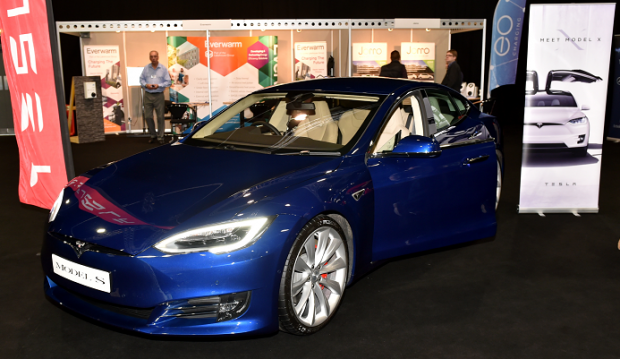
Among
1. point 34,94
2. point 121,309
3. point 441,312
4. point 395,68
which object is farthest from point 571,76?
point 395,68

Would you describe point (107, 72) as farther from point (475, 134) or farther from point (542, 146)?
point (475, 134)

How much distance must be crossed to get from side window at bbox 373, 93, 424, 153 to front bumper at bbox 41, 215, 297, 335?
1.15 metres

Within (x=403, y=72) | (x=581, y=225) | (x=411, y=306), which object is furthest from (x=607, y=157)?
(x=411, y=306)

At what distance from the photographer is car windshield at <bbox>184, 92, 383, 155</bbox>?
3.18m

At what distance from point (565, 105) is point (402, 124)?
218 centimetres

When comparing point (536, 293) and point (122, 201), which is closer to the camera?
point (122, 201)

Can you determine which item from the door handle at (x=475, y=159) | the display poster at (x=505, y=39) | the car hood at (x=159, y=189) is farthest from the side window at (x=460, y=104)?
the display poster at (x=505, y=39)

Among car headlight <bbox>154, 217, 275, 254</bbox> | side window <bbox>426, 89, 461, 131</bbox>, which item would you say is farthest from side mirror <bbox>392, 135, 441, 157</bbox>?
car headlight <bbox>154, 217, 275, 254</bbox>

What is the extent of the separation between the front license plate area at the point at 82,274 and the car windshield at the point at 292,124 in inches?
45.9

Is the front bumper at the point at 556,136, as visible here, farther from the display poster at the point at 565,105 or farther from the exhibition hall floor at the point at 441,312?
the exhibition hall floor at the point at 441,312

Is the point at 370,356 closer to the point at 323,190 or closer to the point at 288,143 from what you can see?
the point at 323,190

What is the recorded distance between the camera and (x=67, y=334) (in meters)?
2.76

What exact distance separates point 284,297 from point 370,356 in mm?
502

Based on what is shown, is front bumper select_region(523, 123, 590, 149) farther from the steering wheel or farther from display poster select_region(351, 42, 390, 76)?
display poster select_region(351, 42, 390, 76)
